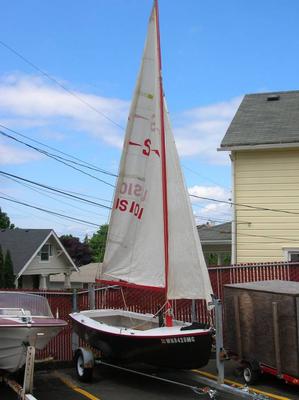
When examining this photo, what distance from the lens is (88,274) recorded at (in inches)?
2079

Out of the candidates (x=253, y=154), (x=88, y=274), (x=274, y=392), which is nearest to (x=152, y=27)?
(x=274, y=392)

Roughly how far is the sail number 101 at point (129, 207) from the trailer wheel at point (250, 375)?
3.10 m

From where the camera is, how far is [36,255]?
137 ft

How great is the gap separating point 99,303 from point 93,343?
2535 millimetres

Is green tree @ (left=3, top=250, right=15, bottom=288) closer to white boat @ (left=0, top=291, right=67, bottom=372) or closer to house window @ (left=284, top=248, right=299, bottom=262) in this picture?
house window @ (left=284, top=248, right=299, bottom=262)

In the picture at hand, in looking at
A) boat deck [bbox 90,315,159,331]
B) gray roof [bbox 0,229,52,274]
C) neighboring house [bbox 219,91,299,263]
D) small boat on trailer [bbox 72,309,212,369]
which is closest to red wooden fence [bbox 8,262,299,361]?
→ boat deck [bbox 90,315,159,331]

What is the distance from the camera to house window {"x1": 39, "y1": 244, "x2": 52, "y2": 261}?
141 feet

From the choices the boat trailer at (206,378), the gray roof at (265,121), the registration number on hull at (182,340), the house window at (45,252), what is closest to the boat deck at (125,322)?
the boat trailer at (206,378)

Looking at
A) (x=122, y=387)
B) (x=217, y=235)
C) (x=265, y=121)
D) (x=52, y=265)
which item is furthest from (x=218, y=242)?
(x=52, y=265)

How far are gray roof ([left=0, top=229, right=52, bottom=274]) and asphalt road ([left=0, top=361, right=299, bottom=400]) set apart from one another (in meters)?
29.7

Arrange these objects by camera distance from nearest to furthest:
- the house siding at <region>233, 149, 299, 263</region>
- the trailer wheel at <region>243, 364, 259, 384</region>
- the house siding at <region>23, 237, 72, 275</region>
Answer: the trailer wheel at <region>243, 364, 259, 384</region>, the house siding at <region>233, 149, 299, 263</region>, the house siding at <region>23, 237, 72, 275</region>

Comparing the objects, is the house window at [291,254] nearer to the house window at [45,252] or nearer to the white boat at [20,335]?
the white boat at [20,335]

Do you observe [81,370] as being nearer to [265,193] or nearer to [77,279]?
[265,193]

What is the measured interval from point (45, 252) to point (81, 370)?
112 feet
